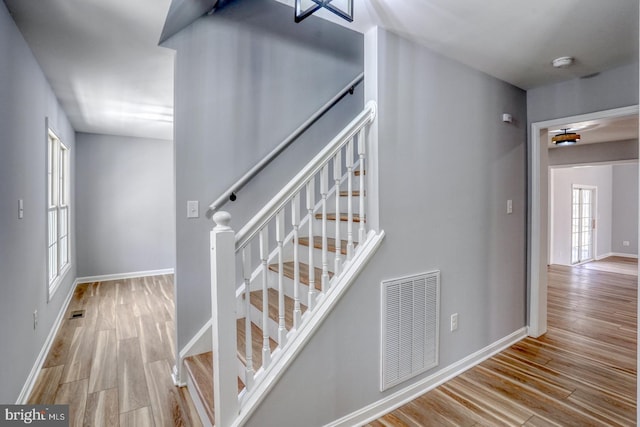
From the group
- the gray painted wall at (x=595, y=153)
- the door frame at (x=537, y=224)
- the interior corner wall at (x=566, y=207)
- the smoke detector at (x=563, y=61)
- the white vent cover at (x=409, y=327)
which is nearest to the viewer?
the white vent cover at (x=409, y=327)

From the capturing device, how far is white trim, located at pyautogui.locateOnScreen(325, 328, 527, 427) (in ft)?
6.28

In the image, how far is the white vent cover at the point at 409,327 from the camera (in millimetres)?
2020

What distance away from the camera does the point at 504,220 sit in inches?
112

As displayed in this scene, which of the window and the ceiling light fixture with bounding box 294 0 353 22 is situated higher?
the ceiling light fixture with bounding box 294 0 353 22

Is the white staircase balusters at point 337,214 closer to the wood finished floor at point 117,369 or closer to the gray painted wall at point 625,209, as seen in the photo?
the wood finished floor at point 117,369

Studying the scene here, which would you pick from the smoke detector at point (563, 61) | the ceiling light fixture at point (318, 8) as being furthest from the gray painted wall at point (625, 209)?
the ceiling light fixture at point (318, 8)

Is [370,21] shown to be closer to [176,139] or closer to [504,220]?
[176,139]

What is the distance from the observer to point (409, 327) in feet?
7.01

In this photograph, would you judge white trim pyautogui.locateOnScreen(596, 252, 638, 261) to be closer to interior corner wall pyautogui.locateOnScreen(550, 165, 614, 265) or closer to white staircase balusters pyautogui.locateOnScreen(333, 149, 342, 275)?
interior corner wall pyautogui.locateOnScreen(550, 165, 614, 265)

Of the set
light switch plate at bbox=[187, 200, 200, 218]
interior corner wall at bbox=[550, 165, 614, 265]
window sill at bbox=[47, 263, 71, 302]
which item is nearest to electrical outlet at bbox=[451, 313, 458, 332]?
light switch plate at bbox=[187, 200, 200, 218]

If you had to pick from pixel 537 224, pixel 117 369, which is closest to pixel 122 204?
pixel 117 369

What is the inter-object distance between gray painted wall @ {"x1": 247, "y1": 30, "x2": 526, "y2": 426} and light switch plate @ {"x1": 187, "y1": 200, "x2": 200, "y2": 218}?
1.19m

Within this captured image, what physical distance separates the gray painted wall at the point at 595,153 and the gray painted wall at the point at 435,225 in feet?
11.2

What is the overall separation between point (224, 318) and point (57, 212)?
3.61 m
